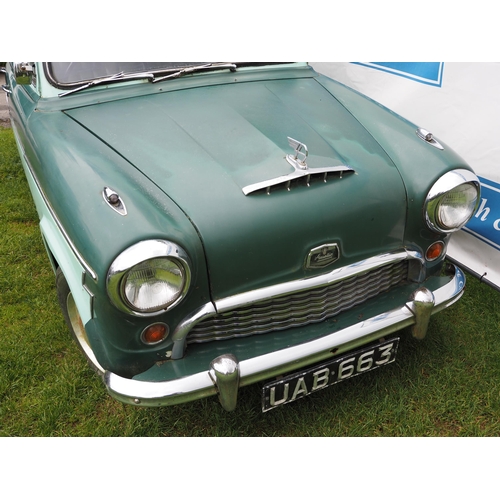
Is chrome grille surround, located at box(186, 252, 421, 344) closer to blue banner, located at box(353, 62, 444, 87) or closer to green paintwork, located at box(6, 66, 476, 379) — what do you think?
green paintwork, located at box(6, 66, 476, 379)

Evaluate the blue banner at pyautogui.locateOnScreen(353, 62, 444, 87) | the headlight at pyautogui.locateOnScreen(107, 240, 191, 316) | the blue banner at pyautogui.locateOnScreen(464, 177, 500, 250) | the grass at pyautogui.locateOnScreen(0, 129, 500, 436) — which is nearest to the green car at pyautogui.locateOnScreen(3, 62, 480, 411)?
the headlight at pyautogui.locateOnScreen(107, 240, 191, 316)

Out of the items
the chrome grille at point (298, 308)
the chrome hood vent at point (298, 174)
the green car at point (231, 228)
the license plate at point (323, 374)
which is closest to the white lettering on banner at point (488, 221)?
the green car at point (231, 228)

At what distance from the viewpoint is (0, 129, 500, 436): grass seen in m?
2.25

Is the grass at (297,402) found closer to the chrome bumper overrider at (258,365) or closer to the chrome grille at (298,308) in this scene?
the chrome bumper overrider at (258,365)

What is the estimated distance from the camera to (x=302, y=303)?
79.4 inches

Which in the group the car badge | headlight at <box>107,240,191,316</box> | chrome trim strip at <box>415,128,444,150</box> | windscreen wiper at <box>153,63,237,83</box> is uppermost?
windscreen wiper at <box>153,63,237,83</box>

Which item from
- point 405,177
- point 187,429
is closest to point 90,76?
point 405,177

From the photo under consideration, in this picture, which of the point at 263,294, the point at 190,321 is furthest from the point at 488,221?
the point at 190,321

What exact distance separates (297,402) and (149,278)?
3.49ft

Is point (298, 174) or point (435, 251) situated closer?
point (298, 174)

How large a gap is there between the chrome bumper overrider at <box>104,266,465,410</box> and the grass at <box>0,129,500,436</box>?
0.42 meters

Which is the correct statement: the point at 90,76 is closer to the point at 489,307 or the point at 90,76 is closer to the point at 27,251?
the point at 27,251

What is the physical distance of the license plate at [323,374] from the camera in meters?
1.95

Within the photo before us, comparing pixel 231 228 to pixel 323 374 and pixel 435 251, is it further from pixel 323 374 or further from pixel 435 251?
pixel 435 251
